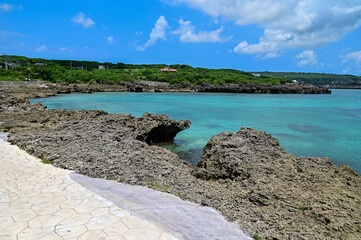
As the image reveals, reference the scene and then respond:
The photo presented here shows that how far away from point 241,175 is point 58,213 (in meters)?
3.82

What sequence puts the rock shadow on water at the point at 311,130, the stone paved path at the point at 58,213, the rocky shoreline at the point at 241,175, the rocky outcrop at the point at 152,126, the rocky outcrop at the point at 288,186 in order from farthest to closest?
the rock shadow on water at the point at 311,130
the rocky outcrop at the point at 152,126
the rocky shoreline at the point at 241,175
the rocky outcrop at the point at 288,186
the stone paved path at the point at 58,213

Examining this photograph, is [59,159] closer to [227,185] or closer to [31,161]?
[31,161]

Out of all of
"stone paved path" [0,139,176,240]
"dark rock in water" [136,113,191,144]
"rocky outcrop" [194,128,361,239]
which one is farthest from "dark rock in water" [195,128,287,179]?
"dark rock in water" [136,113,191,144]

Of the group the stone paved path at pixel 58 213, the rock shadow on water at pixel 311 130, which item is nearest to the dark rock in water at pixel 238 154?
the stone paved path at pixel 58 213

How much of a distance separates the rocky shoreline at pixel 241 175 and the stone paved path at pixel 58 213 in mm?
880

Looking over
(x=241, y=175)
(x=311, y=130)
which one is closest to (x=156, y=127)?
(x=241, y=175)

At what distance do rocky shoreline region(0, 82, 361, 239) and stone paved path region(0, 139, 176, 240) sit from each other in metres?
0.88

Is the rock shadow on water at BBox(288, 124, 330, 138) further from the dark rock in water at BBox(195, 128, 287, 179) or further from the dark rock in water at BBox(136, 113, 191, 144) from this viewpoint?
the dark rock in water at BBox(195, 128, 287, 179)

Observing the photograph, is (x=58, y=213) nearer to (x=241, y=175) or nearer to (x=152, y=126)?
(x=241, y=175)

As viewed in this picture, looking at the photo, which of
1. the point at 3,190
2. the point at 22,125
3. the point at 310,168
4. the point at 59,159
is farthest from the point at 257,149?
the point at 22,125

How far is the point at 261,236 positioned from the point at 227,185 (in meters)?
1.94

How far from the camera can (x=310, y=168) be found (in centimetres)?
561

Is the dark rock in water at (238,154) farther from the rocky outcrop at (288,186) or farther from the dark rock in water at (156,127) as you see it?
the dark rock in water at (156,127)

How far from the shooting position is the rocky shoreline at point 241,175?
3932 mm
